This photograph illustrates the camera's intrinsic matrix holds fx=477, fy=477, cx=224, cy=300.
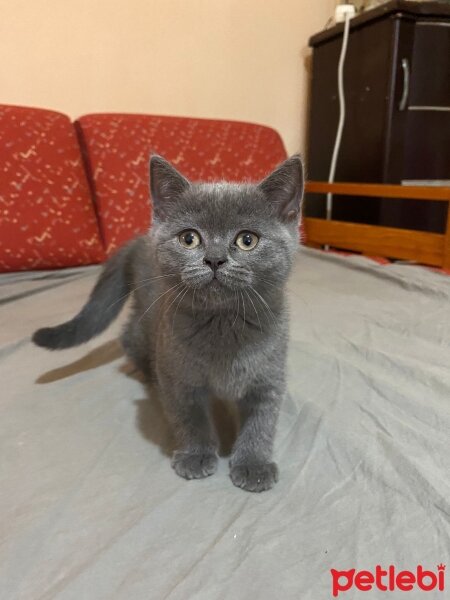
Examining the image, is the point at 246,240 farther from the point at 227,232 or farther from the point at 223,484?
the point at 223,484

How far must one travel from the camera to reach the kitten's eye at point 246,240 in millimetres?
687

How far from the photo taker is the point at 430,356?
3.53ft

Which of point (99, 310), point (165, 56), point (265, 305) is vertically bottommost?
point (99, 310)

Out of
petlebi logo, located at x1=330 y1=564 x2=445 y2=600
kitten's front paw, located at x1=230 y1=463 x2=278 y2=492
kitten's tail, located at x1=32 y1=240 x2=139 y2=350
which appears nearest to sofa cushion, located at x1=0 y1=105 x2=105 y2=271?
kitten's tail, located at x1=32 y1=240 x2=139 y2=350

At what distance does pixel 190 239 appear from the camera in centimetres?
71

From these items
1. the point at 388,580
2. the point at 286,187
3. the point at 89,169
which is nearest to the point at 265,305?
the point at 286,187

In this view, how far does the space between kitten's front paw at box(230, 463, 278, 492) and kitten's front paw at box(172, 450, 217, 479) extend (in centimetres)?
4

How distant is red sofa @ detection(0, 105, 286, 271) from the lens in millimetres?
1712

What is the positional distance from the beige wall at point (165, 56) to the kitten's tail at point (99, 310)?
50.3 inches

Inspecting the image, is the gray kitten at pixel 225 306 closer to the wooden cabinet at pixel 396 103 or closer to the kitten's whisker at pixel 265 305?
the kitten's whisker at pixel 265 305

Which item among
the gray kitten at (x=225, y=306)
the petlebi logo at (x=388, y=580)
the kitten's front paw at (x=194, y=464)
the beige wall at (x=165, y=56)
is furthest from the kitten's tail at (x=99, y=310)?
the beige wall at (x=165, y=56)

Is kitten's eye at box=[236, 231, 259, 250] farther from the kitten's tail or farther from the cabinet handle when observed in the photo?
the cabinet handle

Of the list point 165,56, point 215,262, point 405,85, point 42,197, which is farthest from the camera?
point 165,56

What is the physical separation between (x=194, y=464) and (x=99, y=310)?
46cm
